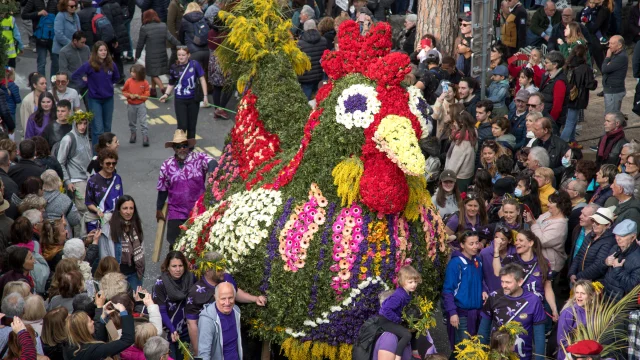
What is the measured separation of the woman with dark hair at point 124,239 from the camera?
9.55 metres

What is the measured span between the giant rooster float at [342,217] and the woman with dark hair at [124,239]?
4.61ft

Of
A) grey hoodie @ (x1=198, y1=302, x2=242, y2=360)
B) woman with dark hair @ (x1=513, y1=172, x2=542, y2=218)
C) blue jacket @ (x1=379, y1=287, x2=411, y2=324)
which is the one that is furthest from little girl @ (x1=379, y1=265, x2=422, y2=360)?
woman with dark hair @ (x1=513, y1=172, x2=542, y2=218)

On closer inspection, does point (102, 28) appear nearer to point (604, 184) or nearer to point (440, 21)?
point (440, 21)

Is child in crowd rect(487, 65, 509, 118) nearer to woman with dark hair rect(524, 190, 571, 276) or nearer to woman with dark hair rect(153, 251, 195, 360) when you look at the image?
woman with dark hair rect(524, 190, 571, 276)

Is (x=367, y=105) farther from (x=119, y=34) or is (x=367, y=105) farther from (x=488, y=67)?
(x=119, y=34)

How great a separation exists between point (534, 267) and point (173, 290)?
10.7ft

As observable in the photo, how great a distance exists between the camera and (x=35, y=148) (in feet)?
35.8

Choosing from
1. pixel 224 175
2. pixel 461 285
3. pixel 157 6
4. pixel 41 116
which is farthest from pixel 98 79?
pixel 461 285

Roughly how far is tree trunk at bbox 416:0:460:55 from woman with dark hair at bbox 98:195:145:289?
7.48m

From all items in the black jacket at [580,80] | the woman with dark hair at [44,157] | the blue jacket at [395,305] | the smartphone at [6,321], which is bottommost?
the smartphone at [6,321]

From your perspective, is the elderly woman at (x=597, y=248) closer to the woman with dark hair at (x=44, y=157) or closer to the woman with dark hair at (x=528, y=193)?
the woman with dark hair at (x=528, y=193)

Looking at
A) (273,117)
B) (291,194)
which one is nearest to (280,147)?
(273,117)

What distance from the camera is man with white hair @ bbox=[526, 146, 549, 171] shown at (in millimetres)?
10625

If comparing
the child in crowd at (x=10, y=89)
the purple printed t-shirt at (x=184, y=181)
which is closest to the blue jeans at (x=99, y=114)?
the child in crowd at (x=10, y=89)
